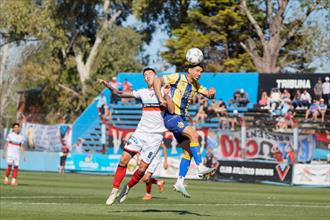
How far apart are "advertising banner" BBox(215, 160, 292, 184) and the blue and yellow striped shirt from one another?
74.7 feet

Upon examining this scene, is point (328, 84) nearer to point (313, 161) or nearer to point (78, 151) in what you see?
point (313, 161)

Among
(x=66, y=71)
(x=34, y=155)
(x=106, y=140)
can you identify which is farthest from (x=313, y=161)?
(x=66, y=71)

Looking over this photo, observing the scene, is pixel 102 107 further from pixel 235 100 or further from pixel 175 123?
pixel 175 123

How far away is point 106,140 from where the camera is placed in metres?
50.5

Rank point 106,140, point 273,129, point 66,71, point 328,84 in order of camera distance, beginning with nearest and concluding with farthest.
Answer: point 273,129 → point 328,84 → point 106,140 → point 66,71

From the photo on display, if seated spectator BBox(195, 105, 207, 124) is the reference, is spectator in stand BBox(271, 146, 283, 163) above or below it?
below

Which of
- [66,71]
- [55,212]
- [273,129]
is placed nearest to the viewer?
[55,212]

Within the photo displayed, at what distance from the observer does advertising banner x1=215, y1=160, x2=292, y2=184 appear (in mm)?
39281

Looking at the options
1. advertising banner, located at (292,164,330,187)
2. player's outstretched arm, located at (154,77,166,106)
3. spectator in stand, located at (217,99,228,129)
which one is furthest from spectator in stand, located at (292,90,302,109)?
player's outstretched arm, located at (154,77,166,106)

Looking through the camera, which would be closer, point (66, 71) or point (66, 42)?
point (66, 42)

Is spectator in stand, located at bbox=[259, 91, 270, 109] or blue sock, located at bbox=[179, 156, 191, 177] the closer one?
blue sock, located at bbox=[179, 156, 191, 177]

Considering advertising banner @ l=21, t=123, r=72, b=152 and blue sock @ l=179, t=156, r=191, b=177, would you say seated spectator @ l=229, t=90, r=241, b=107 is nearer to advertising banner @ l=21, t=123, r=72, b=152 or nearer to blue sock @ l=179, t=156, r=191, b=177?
advertising banner @ l=21, t=123, r=72, b=152

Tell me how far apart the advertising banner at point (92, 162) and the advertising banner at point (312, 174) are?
11.7 m

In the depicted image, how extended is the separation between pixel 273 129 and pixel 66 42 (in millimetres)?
25519
